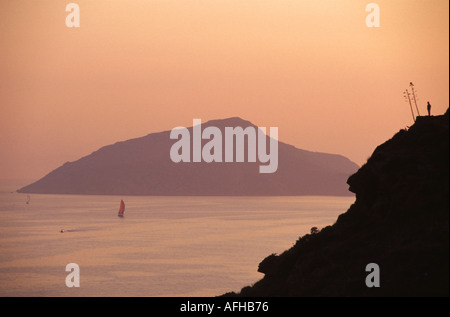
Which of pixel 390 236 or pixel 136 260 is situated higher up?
pixel 390 236

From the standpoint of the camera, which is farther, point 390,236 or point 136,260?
point 136,260

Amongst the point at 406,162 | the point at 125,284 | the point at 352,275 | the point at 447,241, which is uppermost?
the point at 406,162

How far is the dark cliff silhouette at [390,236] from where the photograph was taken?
31453mm

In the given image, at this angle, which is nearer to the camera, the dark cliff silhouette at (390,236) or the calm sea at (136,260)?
the dark cliff silhouette at (390,236)

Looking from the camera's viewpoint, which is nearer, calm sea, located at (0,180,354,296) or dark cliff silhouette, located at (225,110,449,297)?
dark cliff silhouette, located at (225,110,449,297)

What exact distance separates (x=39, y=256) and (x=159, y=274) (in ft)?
138

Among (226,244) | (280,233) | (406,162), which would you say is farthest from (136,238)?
(406,162)

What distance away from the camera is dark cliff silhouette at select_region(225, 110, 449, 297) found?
31453 millimetres

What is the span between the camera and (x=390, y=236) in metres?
36.0

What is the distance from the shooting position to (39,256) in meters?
141

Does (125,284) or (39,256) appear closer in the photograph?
(125,284)
